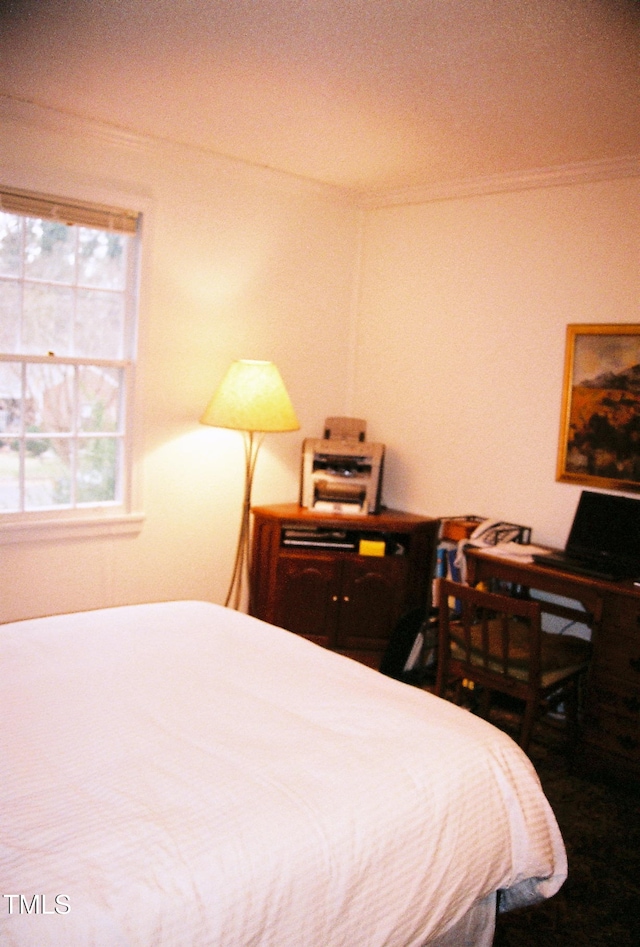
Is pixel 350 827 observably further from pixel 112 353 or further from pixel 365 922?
pixel 112 353

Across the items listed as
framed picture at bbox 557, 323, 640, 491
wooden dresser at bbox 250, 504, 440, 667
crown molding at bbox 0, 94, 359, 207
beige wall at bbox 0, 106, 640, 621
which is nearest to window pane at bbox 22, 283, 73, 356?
beige wall at bbox 0, 106, 640, 621

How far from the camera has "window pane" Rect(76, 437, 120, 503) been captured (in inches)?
152

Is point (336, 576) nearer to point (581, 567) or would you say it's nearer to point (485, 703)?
point (485, 703)

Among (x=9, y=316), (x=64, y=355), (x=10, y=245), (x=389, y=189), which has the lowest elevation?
(x=64, y=355)

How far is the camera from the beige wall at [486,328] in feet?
12.3

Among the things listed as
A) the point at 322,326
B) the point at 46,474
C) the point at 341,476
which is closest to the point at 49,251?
the point at 46,474

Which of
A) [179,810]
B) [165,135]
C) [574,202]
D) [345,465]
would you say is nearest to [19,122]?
[165,135]

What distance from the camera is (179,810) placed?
1599mm

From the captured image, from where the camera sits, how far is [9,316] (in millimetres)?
3539

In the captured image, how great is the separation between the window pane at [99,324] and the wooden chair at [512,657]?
1.99 meters

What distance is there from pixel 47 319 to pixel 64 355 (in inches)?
7.1

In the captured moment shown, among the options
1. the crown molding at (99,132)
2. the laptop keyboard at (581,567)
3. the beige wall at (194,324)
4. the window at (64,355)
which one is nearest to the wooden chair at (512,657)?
the laptop keyboard at (581,567)

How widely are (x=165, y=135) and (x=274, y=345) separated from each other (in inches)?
49.0

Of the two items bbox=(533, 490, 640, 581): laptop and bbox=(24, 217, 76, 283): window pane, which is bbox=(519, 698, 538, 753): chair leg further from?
bbox=(24, 217, 76, 283): window pane
